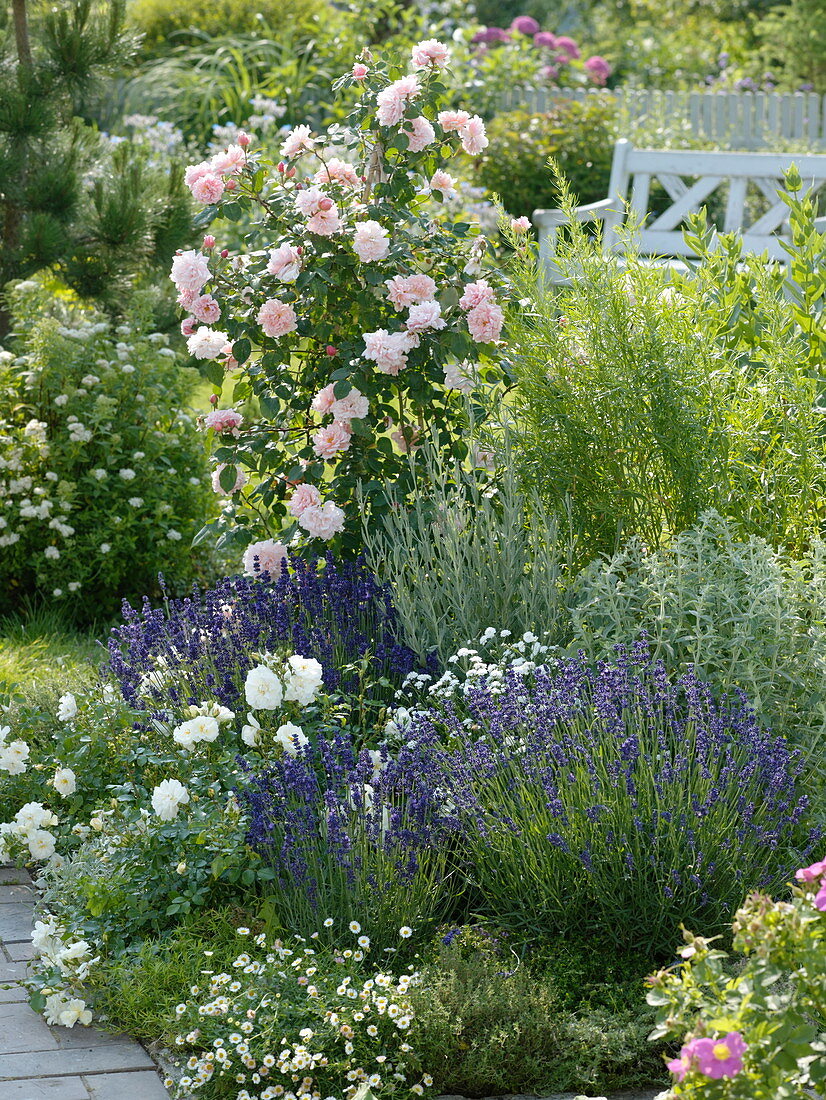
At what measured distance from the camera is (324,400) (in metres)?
4.02

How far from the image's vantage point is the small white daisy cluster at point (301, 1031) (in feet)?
7.88

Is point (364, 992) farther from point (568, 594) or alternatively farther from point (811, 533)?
point (811, 533)

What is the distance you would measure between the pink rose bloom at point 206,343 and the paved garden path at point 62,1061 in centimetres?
194


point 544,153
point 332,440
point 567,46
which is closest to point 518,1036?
point 332,440

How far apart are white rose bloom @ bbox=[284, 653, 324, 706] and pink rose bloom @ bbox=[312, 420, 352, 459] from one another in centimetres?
106

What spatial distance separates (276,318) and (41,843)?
5.61 ft

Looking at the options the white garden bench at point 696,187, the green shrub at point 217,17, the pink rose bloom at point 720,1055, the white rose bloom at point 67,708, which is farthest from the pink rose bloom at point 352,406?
the green shrub at point 217,17

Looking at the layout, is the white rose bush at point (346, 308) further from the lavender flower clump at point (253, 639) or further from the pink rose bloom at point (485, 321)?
the lavender flower clump at point (253, 639)

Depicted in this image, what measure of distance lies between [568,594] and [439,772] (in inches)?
32.2

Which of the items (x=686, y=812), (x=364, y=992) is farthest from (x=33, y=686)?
(x=686, y=812)

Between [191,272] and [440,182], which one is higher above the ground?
[440,182]

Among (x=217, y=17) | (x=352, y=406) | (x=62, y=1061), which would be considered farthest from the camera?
(x=217, y=17)

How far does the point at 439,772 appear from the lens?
299cm

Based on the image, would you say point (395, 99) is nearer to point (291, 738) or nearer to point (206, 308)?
point (206, 308)
